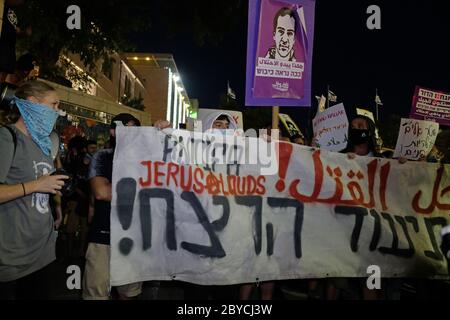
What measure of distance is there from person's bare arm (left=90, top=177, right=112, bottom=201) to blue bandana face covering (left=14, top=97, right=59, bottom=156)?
2.02ft

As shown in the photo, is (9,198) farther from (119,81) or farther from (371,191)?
(119,81)

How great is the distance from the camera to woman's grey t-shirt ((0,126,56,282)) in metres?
2.48

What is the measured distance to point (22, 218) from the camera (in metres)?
2.56

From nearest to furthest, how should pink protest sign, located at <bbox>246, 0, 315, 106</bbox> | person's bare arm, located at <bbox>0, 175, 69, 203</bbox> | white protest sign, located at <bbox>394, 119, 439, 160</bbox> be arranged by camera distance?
1. person's bare arm, located at <bbox>0, 175, 69, 203</bbox>
2. pink protest sign, located at <bbox>246, 0, 315, 106</bbox>
3. white protest sign, located at <bbox>394, 119, 439, 160</bbox>

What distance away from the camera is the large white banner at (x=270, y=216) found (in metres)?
3.37

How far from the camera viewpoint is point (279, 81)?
15.4 ft

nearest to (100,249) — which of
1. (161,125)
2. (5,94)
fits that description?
(161,125)

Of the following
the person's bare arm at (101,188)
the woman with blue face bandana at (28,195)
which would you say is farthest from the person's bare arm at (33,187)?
the person's bare arm at (101,188)

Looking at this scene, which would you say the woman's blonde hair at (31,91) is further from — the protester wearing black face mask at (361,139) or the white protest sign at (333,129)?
the white protest sign at (333,129)

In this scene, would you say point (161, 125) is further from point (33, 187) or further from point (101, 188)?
point (33, 187)

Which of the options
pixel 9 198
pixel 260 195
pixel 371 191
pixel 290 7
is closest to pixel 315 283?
pixel 371 191

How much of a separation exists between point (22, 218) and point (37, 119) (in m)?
0.61

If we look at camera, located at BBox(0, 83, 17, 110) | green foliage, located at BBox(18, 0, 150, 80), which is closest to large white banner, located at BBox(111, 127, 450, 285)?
camera, located at BBox(0, 83, 17, 110)

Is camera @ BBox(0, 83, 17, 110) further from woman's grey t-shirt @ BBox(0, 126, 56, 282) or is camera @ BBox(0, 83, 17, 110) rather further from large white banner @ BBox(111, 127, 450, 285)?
woman's grey t-shirt @ BBox(0, 126, 56, 282)
